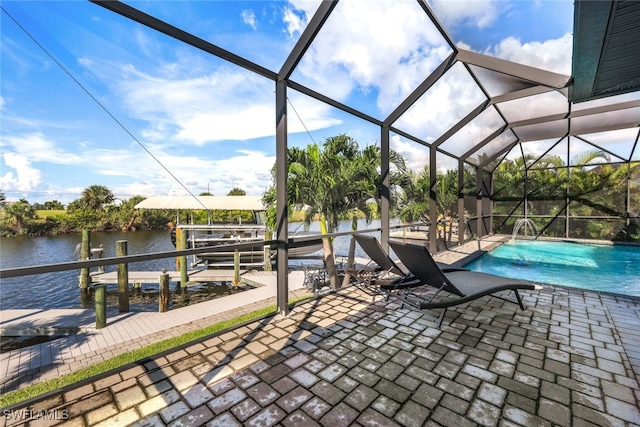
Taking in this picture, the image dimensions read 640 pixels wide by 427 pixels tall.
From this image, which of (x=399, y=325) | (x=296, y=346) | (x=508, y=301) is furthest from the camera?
(x=508, y=301)

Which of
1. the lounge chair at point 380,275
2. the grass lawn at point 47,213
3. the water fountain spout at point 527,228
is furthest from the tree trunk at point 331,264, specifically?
the water fountain spout at point 527,228

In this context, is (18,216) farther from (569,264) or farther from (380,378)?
(569,264)

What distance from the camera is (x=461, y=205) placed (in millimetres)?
10461

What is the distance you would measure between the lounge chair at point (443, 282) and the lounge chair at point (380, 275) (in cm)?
19

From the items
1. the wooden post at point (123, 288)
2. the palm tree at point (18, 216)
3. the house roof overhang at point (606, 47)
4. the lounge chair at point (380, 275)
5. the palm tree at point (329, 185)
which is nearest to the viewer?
the house roof overhang at point (606, 47)

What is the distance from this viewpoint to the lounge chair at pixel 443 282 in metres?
3.38

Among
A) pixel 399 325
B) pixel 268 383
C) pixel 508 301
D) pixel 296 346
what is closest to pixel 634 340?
pixel 508 301

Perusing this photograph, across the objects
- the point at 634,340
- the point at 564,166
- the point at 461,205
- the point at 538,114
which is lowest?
the point at 634,340

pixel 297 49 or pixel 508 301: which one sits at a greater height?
pixel 297 49

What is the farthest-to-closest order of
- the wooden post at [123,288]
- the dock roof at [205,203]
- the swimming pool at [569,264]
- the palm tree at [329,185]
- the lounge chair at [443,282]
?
the dock roof at [205,203]
the wooden post at [123,288]
the palm tree at [329,185]
the swimming pool at [569,264]
the lounge chair at [443,282]

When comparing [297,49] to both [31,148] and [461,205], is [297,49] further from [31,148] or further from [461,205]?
[31,148]

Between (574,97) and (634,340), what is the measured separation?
13.5ft

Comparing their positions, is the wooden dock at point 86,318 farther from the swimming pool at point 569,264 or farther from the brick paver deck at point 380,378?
the swimming pool at point 569,264

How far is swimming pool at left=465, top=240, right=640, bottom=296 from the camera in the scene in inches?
285
